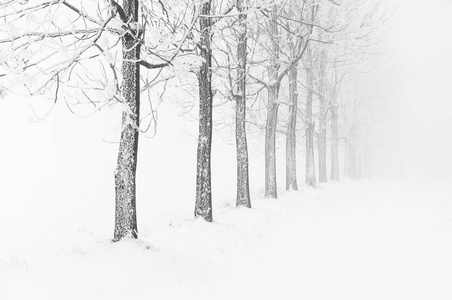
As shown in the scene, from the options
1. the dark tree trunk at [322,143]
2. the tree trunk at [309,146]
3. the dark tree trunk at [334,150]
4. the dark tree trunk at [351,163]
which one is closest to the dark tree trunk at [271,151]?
the tree trunk at [309,146]

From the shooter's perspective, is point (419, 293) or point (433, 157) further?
point (433, 157)

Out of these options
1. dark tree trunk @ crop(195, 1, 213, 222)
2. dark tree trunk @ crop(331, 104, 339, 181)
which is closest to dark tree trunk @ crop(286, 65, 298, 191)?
dark tree trunk @ crop(195, 1, 213, 222)

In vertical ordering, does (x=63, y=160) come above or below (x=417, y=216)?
above

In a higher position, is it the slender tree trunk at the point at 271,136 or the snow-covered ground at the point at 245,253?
the slender tree trunk at the point at 271,136

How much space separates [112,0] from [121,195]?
10.2 feet

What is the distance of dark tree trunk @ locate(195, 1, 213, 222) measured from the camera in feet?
30.7

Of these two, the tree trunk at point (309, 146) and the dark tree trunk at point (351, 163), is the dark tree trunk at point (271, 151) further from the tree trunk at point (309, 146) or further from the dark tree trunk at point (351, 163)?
the dark tree trunk at point (351, 163)

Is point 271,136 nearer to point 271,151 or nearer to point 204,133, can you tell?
point 271,151

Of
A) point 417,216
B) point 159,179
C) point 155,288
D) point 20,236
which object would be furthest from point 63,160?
point 155,288

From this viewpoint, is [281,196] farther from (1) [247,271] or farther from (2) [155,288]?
(2) [155,288]

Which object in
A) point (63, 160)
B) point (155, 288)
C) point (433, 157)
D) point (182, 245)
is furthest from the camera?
point (433, 157)

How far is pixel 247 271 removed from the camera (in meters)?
6.98

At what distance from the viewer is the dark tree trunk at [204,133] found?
935 cm

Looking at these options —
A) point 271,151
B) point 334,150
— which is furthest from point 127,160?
point 334,150
